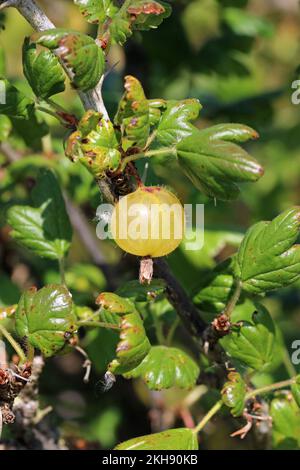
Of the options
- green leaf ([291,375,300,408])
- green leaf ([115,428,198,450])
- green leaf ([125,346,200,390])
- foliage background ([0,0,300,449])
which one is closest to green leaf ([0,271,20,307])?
foliage background ([0,0,300,449])

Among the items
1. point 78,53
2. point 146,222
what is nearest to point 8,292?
point 146,222

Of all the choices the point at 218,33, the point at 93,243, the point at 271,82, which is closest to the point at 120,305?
the point at 93,243

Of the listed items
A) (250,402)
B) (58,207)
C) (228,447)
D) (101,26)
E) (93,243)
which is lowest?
(228,447)

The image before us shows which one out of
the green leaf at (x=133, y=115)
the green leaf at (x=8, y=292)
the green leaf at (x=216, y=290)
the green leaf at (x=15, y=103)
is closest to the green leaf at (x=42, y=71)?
the green leaf at (x=15, y=103)

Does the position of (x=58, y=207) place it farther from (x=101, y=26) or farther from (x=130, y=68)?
(x=130, y=68)

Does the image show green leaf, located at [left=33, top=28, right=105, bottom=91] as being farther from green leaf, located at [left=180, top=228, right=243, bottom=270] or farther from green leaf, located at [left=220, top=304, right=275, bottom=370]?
green leaf, located at [left=180, top=228, right=243, bottom=270]

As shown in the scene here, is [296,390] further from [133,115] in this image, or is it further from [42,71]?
[42,71]
